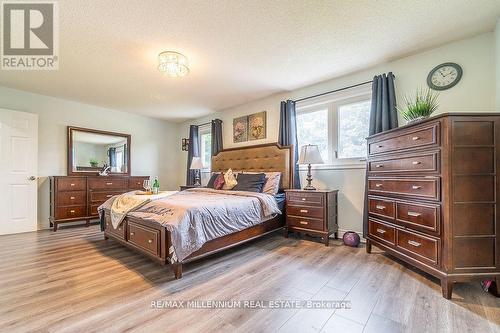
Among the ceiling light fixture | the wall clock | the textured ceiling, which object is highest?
the textured ceiling

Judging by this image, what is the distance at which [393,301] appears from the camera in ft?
5.60

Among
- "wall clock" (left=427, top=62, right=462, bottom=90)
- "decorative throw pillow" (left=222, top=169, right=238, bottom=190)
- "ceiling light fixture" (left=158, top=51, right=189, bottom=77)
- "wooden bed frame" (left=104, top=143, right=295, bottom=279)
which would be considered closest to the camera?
"wooden bed frame" (left=104, top=143, right=295, bottom=279)

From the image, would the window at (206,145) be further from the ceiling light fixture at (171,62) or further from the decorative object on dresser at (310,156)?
the decorative object on dresser at (310,156)

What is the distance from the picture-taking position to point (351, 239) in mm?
3018

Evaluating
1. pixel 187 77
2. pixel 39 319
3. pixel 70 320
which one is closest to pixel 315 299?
pixel 70 320

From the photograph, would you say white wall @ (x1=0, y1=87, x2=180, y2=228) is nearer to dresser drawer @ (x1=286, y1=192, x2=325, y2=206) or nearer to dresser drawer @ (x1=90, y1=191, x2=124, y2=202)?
dresser drawer @ (x1=90, y1=191, x2=124, y2=202)

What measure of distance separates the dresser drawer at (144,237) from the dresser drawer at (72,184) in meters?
2.43

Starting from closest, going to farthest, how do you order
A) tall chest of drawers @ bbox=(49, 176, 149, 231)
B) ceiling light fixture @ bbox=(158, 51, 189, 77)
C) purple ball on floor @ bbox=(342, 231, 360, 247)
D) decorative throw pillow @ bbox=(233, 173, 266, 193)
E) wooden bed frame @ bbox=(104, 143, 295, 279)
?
wooden bed frame @ bbox=(104, 143, 295, 279) < ceiling light fixture @ bbox=(158, 51, 189, 77) < purple ball on floor @ bbox=(342, 231, 360, 247) < decorative throw pillow @ bbox=(233, 173, 266, 193) < tall chest of drawers @ bbox=(49, 176, 149, 231)

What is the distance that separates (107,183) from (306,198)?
400 cm

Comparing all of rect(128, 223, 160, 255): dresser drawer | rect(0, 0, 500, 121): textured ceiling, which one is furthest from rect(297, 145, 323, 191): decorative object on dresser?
rect(128, 223, 160, 255): dresser drawer

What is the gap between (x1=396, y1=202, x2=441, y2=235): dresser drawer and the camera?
1891mm

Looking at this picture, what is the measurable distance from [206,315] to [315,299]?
847 mm

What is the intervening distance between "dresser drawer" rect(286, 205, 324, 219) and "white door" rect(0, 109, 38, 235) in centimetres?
457

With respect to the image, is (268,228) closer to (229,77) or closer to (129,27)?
(229,77)
